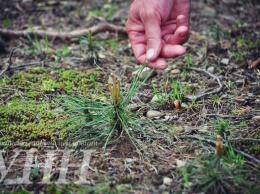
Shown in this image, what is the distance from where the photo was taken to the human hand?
2.45 metres

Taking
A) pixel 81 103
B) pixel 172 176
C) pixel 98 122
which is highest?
pixel 81 103

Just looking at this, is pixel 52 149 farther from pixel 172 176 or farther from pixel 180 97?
pixel 180 97

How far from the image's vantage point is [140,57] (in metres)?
2.59

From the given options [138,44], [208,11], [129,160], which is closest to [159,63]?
[138,44]

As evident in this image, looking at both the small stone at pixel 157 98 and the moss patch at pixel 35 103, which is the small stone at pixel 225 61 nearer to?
the small stone at pixel 157 98

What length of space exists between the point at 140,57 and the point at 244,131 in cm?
99

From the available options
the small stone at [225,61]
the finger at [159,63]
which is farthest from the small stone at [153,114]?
the small stone at [225,61]

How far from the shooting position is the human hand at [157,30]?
245cm

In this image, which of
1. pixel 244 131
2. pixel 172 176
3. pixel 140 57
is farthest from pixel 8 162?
pixel 244 131

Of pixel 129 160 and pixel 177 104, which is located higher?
pixel 177 104

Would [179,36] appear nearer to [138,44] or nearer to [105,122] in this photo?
[138,44]

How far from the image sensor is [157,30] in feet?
8.09

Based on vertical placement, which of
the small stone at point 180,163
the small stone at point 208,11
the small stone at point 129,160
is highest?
the small stone at point 208,11

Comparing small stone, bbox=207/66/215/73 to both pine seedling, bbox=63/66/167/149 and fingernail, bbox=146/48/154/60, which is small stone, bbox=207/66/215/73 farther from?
pine seedling, bbox=63/66/167/149
